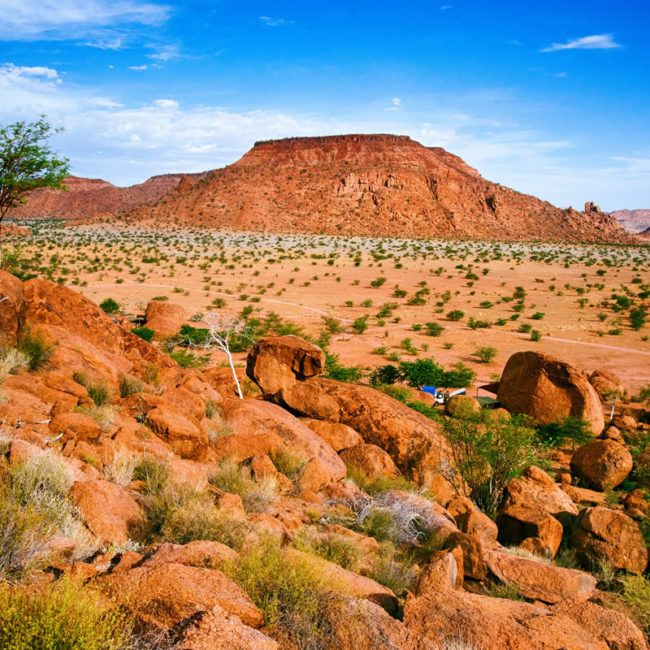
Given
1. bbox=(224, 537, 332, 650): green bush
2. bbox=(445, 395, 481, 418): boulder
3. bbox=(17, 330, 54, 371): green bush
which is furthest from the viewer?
bbox=(445, 395, 481, 418): boulder

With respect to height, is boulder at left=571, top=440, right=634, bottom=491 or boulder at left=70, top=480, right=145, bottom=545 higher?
boulder at left=70, top=480, right=145, bottom=545

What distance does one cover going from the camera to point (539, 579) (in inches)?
197

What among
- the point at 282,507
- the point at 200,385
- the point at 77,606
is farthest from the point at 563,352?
the point at 77,606

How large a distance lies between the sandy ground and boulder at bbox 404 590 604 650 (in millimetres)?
11833

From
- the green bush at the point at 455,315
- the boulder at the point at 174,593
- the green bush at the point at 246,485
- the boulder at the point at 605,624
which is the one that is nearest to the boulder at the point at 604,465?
the boulder at the point at 605,624

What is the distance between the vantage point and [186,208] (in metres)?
85.9

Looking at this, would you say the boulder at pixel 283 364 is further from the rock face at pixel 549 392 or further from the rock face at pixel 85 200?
the rock face at pixel 85 200

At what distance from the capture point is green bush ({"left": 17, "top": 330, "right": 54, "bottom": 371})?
7.32 m

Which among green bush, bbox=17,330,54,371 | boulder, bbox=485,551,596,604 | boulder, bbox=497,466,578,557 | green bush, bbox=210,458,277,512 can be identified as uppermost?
green bush, bbox=17,330,54,371

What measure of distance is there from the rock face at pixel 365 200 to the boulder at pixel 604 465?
68836mm

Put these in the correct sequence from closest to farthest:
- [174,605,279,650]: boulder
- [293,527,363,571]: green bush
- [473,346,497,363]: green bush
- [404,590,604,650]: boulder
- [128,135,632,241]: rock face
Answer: [174,605,279,650]: boulder < [404,590,604,650]: boulder < [293,527,363,571]: green bush < [473,346,497,363]: green bush < [128,135,632,241]: rock face

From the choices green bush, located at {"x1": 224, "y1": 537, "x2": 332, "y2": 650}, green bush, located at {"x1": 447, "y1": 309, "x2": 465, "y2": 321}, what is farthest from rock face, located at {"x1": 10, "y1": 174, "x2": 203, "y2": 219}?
green bush, located at {"x1": 224, "y1": 537, "x2": 332, "y2": 650}

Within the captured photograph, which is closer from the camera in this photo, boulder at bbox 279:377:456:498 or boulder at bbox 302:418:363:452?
boulder at bbox 279:377:456:498

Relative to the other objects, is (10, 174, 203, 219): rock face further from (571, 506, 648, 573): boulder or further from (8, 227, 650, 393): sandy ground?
(571, 506, 648, 573): boulder
